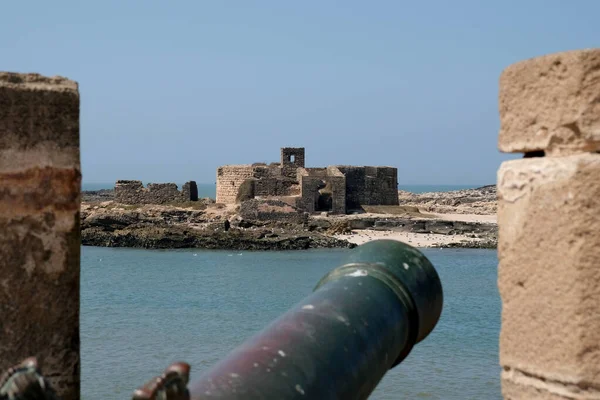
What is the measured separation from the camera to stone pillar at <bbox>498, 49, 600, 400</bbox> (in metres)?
2.54

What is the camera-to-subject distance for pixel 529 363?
270cm

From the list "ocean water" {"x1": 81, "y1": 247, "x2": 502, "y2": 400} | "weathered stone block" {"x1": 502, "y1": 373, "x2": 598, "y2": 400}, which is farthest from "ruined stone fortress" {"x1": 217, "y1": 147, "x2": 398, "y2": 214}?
"weathered stone block" {"x1": 502, "y1": 373, "x2": 598, "y2": 400}

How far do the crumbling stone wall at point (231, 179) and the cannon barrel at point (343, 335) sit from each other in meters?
34.1

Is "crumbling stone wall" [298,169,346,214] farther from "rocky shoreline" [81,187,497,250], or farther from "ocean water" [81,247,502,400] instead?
"ocean water" [81,247,502,400]

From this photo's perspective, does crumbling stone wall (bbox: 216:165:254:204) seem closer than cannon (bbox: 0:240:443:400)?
No

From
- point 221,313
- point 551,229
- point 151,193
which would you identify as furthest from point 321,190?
point 551,229

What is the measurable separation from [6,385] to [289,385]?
974mm

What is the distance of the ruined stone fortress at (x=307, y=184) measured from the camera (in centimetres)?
3544

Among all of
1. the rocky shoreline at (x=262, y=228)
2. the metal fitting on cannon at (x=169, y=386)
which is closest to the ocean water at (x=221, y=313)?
the rocky shoreline at (x=262, y=228)

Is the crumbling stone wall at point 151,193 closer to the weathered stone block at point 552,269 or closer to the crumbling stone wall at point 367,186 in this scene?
the crumbling stone wall at point 367,186

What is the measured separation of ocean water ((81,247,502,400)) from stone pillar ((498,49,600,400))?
9570mm

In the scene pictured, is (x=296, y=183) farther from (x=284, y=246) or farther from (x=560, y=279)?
(x=560, y=279)

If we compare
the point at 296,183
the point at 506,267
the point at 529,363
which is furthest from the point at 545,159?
the point at 296,183

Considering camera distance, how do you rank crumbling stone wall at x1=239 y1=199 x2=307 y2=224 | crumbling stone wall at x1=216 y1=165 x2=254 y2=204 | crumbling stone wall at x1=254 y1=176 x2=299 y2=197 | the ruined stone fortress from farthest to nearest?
1. crumbling stone wall at x1=216 y1=165 x2=254 y2=204
2. crumbling stone wall at x1=254 y1=176 x2=299 y2=197
3. the ruined stone fortress
4. crumbling stone wall at x1=239 y1=199 x2=307 y2=224
